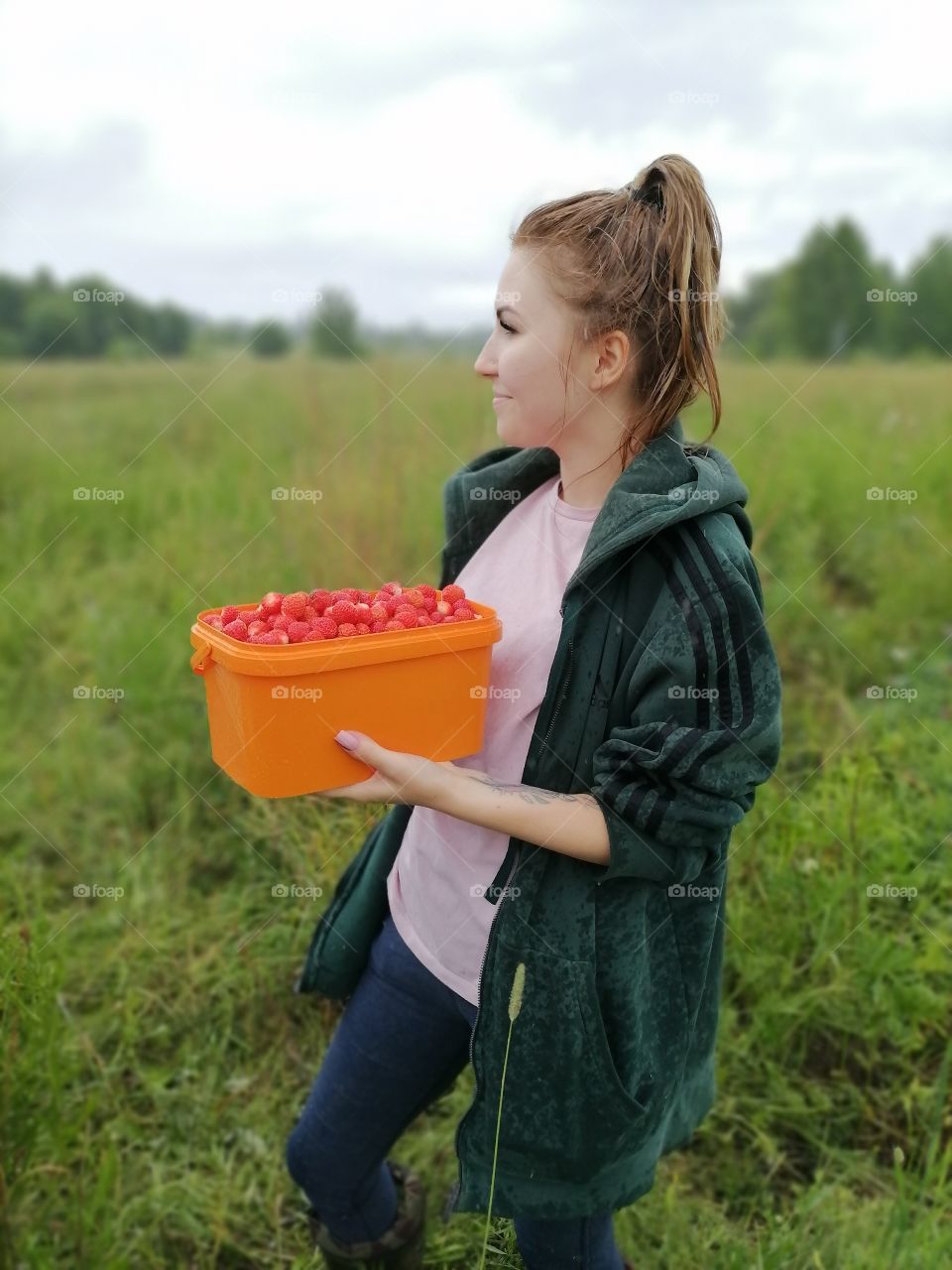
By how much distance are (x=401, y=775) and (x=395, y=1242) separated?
2.70ft

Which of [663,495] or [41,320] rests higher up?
[41,320]

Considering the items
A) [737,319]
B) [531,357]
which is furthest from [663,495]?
[737,319]

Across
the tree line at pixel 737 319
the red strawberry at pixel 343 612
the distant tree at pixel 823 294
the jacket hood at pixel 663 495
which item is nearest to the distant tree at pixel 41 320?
the tree line at pixel 737 319

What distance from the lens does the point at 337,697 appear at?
1090 millimetres

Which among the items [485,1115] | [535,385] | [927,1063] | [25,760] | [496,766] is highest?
[535,385]

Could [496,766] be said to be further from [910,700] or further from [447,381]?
[447,381]

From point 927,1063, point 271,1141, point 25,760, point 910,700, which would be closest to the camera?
point 271,1141

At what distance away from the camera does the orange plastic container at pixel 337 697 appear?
1051mm

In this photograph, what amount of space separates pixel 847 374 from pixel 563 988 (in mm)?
9731

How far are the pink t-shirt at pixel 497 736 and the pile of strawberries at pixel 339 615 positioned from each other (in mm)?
91

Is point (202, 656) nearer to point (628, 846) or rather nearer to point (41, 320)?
point (628, 846)

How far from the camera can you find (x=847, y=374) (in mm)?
9609

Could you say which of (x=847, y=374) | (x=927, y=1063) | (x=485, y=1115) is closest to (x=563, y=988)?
(x=485, y=1115)

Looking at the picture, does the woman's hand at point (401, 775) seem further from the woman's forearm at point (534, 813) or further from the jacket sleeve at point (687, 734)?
the jacket sleeve at point (687, 734)
